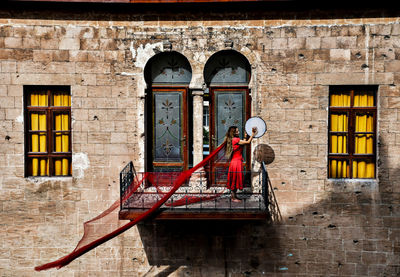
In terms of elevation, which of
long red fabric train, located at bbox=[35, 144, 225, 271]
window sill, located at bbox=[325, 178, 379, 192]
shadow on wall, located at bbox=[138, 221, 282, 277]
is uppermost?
window sill, located at bbox=[325, 178, 379, 192]

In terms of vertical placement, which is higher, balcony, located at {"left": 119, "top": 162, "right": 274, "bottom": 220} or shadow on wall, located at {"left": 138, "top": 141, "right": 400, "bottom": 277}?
balcony, located at {"left": 119, "top": 162, "right": 274, "bottom": 220}

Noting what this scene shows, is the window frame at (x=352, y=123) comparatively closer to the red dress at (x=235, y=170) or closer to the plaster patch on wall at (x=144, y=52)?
the red dress at (x=235, y=170)

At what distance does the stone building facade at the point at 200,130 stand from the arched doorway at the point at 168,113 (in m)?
0.33

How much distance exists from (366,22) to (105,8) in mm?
5474

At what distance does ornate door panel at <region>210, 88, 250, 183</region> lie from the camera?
288 inches

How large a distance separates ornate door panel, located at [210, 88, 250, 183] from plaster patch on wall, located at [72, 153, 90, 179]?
276 cm

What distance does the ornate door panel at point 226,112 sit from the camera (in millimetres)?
7312

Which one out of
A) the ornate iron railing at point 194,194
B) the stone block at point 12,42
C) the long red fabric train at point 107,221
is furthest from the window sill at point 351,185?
the stone block at point 12,42

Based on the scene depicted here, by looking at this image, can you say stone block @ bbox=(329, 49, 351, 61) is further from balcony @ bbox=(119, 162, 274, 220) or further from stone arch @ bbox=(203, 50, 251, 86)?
balcony @ bbox=(119, 162, 274, 220)

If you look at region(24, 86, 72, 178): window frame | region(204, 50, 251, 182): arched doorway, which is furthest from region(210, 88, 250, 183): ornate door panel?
region(24, 86, 72, 178): window frame

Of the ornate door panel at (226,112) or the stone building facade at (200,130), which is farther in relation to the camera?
the ornate door panel at (226,112)

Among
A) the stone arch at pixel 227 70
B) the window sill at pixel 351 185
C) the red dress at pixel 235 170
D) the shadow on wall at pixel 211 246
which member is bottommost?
the shadow on wall at pixel 211 246

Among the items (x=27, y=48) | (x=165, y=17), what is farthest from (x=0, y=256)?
(x=165, y=17)

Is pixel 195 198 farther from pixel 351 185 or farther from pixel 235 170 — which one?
pixel 351 185
